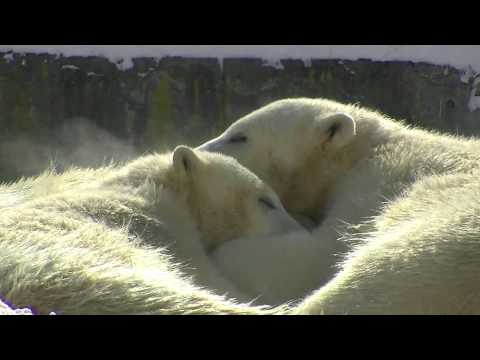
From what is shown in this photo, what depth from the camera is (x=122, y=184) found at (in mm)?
2779

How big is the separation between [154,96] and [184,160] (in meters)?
3.56

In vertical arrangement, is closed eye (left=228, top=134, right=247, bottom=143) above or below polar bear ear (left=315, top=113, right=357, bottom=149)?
below

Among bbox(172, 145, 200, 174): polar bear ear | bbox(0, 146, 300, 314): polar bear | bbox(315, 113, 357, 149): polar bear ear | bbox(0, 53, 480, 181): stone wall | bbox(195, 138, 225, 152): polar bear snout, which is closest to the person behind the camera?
bbox(0, 146, 300, 314): polar bear

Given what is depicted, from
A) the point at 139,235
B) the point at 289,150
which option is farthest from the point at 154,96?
the point at 139,235

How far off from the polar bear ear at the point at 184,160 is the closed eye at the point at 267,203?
0.93 ft

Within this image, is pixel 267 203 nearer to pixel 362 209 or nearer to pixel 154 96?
pixel 362 209

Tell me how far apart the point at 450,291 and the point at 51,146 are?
5.10 metres

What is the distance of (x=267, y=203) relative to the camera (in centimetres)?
290

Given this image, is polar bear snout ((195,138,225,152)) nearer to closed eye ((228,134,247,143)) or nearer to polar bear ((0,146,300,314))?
closed eye ((228,134,247,143))

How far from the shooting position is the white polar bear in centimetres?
173

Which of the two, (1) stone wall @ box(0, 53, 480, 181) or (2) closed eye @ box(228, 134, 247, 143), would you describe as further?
(1) stone wall @ box(0, 53, 480, 181)

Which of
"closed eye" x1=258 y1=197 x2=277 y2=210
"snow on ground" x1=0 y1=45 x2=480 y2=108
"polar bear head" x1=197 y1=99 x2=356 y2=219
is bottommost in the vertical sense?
"closed eye" x1=258 y1=197 x2=277 y2=210

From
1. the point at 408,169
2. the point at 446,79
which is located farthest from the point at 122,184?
the point at 446,79

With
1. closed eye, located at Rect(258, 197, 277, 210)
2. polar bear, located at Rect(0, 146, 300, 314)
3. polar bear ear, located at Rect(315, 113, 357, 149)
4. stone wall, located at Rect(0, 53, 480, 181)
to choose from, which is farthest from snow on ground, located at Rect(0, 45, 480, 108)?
closed eye, located at Rect(258, 197, 277, 210)
